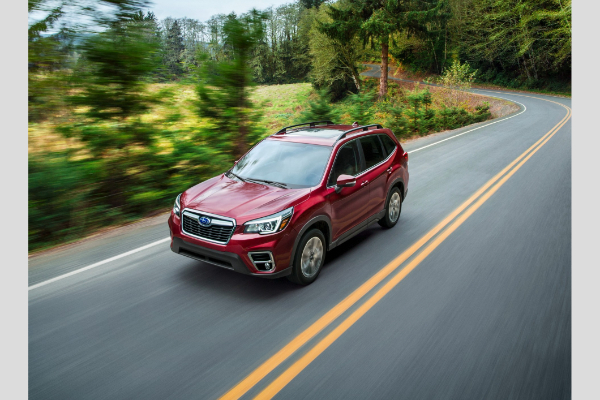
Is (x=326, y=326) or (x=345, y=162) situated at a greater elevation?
(x=345, y=162)

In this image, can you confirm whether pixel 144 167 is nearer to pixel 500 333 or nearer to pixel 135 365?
pixel 135 365

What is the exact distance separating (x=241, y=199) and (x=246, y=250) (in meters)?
0.71

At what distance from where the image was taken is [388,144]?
23.6ft

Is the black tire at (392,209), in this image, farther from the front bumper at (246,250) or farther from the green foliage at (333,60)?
the green foliage at (333,60)

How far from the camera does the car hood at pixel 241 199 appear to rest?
189 inches

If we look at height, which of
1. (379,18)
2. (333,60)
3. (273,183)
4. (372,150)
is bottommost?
(273,183)

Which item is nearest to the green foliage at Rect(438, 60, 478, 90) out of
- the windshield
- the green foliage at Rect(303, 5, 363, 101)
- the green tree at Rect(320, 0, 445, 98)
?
the green tree at Rect(320, 0, 445, 98)

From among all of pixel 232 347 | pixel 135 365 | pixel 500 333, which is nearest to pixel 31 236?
pixel 135 365

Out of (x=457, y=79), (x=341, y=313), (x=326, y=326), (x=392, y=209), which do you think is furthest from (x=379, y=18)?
(x=326, y=326)

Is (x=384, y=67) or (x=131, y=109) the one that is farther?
(x=384, y=67)

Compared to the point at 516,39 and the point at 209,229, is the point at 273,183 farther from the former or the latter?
the point at 516,39

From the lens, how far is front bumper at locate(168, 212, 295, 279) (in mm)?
4629

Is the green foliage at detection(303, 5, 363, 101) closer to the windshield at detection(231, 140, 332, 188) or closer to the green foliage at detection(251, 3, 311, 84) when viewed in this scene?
the green foliage at detection(251, 3, 311, 84)

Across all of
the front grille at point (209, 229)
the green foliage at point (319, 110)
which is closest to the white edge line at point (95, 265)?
the front grille at point (209, 229)
